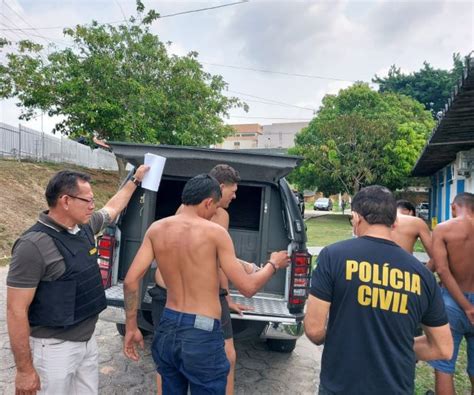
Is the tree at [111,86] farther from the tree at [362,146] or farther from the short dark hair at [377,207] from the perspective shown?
the short dark hair at [377,207]

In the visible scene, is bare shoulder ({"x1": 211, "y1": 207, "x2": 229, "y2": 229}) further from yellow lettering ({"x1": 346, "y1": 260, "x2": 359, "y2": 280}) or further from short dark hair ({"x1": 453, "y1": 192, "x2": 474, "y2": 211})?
short dark hair ({"x1": 453, "y1": 192, "x2": 474, "y2": 211})

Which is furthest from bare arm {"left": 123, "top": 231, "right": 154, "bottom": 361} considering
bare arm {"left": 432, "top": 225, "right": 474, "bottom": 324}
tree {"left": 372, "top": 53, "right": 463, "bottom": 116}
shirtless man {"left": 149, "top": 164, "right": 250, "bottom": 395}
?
tree {"left": 372, "top": 53, "right": 463, "bottom": 116}

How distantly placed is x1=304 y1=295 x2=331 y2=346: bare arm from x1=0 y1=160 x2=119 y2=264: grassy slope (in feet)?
28.3

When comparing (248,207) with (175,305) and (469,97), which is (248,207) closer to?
(175,305)

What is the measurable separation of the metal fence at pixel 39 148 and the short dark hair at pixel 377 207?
16487 mm

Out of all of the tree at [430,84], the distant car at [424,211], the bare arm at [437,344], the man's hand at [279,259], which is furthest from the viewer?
the tree at [430,84]

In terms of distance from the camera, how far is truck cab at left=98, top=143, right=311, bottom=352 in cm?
347

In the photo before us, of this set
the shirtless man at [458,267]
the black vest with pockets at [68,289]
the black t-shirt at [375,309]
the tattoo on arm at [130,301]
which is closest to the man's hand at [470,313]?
the shirtless man at [458,267]

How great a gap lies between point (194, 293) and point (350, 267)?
92 cm

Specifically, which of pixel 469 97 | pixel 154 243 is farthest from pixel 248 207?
pixel 469 97

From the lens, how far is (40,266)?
2.11m

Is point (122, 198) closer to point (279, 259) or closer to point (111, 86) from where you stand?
point (279, 259)

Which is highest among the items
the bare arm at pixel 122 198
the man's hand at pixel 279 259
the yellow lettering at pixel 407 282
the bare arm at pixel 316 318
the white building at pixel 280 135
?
the white building at pixel 280 135

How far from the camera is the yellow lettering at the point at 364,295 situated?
6.11 feet
